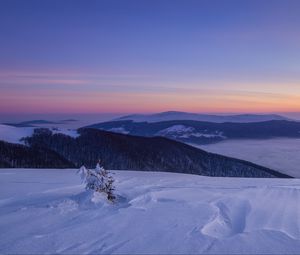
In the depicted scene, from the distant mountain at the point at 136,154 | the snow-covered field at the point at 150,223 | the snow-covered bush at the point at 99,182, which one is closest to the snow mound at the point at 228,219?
the snow-covered field at the point at 150,223

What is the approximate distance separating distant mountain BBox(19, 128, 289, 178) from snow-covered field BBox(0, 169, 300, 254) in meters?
101

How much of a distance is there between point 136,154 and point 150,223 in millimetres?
118758

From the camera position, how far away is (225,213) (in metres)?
8.80

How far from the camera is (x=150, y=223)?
7578 millimetres

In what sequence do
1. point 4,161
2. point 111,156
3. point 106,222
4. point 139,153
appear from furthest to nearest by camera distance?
point 139,153
point 111,156
point 4,161
point 106,222

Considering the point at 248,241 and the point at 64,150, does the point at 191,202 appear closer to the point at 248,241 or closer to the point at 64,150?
the point at 248,241

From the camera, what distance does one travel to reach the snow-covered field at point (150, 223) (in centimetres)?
614

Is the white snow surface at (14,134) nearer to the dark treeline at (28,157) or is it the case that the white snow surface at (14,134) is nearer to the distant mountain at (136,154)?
the distant mountain at (136,154)

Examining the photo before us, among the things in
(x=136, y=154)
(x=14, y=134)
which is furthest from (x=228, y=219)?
(x=14, y=134)

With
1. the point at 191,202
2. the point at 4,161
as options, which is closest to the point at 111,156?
the point at 4,161

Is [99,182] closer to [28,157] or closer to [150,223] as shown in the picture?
[150,223]

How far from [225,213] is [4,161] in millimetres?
89239

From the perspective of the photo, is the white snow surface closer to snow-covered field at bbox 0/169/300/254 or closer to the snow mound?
snow-covered field at bbox 0/169/300/254

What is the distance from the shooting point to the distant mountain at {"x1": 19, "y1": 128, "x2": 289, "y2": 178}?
4582 inches
